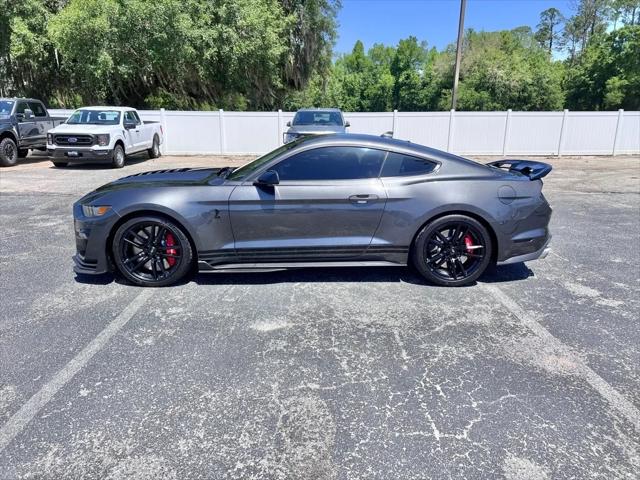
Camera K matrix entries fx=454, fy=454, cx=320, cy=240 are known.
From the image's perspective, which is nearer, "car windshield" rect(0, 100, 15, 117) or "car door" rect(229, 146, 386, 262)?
"car door" rect(229, 146, 386, 262)

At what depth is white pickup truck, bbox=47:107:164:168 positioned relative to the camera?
512 inches

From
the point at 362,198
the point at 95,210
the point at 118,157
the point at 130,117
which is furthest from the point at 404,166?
the point at 130,117

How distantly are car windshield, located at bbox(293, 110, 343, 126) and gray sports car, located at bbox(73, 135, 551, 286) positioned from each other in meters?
9.15

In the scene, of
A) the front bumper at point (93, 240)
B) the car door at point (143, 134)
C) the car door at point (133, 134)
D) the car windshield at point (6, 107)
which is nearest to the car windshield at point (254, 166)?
the front bumper at point (93, 240)

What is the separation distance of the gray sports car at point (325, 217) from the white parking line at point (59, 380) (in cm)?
71

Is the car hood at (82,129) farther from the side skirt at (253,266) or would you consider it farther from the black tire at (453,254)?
the black tire at (453,254)

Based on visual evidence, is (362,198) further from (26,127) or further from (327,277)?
(26,127)

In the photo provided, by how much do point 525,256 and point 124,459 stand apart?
3.89 metres

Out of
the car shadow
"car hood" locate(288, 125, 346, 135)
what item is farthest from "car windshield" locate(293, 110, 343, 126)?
the car shadow

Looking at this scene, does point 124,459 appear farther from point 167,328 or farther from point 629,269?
point 629,269

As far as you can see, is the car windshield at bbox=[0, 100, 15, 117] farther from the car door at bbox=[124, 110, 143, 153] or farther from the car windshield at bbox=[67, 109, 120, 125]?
the car door at bbox=[124, 110, 143, 153]

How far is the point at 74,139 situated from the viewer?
13.0 m

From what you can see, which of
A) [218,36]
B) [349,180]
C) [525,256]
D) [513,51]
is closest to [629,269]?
[525,256]

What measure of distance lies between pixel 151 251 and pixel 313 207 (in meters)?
1.64
